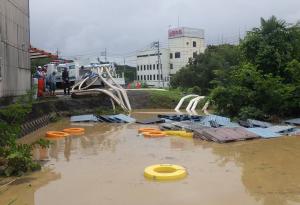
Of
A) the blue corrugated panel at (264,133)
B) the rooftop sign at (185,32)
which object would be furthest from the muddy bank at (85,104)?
the rooftop sign at (185,32)

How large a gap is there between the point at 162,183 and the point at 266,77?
12.2 m

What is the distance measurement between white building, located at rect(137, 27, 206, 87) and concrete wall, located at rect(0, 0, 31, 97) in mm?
67066

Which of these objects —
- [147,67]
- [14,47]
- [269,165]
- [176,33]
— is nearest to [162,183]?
[269,165]

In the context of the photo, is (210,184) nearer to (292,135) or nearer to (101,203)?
(101,203)

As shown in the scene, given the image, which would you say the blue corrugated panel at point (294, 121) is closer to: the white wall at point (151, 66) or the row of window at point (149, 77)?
the white wall at point (151, 66)

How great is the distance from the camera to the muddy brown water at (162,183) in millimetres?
7531

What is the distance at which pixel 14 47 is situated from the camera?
702 inches

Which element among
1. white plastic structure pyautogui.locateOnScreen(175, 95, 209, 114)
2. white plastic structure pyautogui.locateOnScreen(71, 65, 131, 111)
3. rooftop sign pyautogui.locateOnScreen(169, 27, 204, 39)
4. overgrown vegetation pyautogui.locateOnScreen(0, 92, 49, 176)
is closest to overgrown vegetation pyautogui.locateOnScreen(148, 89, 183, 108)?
white plastic structure pyautogui.locateOnScreen(175, 95, 209, 114)

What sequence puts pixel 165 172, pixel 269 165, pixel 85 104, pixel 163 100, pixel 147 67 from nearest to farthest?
pixel 165 172 < pixel 269 165 < pixel 85 104 < pixel 163 100 < pixel 147 67

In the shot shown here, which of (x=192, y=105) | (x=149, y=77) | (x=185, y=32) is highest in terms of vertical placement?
(x=185, y=32)

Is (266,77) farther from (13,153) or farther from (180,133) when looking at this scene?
(13,153)

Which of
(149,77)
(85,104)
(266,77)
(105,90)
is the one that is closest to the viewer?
(266,77)

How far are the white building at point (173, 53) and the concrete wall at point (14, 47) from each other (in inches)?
2640

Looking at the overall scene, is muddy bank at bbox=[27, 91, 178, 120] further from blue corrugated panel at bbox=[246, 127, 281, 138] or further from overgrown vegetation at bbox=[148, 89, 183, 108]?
blue corrugated panel at bbox=[246, 127, 281, 138]
